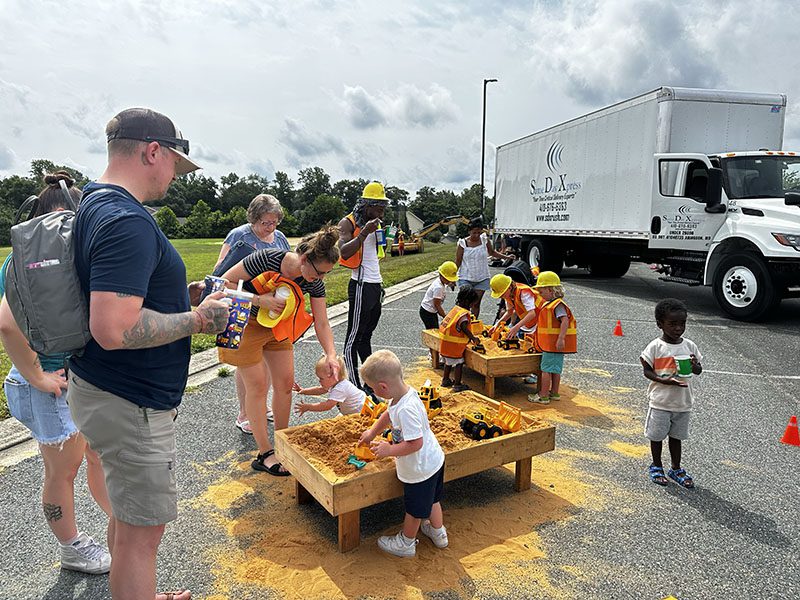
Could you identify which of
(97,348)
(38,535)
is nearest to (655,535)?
(97,348)

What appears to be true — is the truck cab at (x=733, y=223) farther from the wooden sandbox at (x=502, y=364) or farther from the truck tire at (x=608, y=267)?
the wooden sandbox at (x=502, y=364)

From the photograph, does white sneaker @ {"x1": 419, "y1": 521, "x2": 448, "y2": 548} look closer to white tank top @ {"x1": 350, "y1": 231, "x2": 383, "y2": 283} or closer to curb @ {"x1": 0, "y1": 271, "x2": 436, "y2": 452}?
curb @ {"x1": 0, "y1": 271, "x2": 436, "y2": 452}

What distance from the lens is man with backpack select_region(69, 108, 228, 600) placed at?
5.70 feet

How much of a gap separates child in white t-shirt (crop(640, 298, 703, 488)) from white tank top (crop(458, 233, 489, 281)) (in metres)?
4.32

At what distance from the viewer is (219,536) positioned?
319 cm

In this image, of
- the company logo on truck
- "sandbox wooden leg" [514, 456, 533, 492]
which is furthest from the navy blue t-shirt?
the company logo on truck

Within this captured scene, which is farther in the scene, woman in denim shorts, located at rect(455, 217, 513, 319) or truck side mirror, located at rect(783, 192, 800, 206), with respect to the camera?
truck side mirror, located at rect(783, 192, 800, 206)

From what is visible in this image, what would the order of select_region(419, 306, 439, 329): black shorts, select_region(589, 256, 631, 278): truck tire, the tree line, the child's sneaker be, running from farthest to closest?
1. the tree line
2. select_region(589, 256, 631, 278): truck tire
3. select_region(419, 306, 439, 329): black shorts
4. the child's sneaker

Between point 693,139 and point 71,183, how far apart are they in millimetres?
11800

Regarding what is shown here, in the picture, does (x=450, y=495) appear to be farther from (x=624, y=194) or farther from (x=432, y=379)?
(x=624, y=194)

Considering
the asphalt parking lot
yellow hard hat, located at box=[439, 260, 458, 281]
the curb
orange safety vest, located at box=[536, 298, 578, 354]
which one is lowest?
the asphalt parking lot

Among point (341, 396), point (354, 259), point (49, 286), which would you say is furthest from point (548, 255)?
point (49, 286)

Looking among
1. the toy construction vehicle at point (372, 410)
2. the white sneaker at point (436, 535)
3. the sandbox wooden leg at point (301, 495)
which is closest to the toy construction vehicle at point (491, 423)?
the toy construction vehicle at point (372, 410)

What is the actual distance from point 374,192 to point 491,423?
264cm
